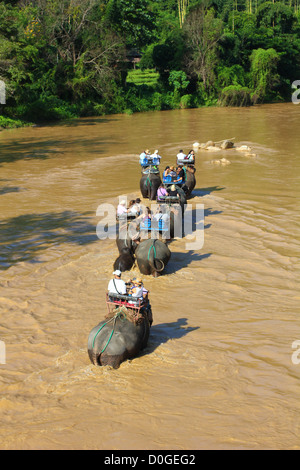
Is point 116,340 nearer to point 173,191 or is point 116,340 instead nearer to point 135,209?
point 135,209

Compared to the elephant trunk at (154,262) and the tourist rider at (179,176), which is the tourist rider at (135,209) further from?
the tourist rider at (179,176)

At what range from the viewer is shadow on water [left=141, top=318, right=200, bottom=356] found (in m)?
9.73

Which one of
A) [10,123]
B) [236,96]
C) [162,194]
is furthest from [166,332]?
[236,96]

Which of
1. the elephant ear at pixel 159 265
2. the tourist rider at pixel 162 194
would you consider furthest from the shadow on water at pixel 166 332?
the tourist rider at pixel 162 194

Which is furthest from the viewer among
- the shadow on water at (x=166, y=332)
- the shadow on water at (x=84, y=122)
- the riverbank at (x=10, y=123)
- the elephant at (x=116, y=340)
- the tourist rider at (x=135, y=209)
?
the shadow on water at (x=84, y=122)

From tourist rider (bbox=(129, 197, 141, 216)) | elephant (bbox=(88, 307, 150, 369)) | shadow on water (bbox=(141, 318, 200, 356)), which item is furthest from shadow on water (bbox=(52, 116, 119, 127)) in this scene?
elephant (bbox=(88, 307, 150, 369))

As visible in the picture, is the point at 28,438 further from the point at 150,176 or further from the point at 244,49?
the point at 244,49

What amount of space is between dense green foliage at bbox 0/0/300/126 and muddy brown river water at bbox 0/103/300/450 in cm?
2252

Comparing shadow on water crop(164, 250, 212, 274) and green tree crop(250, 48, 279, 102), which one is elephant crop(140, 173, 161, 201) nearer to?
shadow on water crop(164, 250, 212, 274)

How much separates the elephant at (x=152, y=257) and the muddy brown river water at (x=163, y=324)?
0.30 metres

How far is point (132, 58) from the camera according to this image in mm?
60969

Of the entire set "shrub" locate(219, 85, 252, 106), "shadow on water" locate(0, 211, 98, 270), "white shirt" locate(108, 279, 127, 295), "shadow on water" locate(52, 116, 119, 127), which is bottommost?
"shadow on water" locate(0, 211, 98, 270)

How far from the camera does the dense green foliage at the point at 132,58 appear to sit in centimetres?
4388

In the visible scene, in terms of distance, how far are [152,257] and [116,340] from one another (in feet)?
13.6
